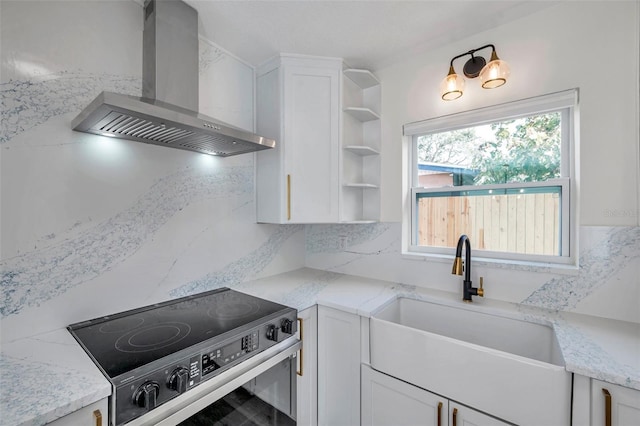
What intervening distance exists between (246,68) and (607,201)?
216 cm

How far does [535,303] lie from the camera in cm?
148

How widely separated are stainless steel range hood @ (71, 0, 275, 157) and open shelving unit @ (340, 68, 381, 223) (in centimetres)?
70

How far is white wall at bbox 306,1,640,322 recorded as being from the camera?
127 centimetres

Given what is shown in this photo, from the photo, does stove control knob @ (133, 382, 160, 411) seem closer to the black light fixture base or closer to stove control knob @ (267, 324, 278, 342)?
stove control knob @ (267, 324, 278, 342)

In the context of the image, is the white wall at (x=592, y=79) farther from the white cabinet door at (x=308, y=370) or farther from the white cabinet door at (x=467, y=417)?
the white cabinet door at (x=308, y=370)

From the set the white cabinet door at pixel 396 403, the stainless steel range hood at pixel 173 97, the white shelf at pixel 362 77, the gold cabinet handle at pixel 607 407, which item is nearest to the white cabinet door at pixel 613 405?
the gold cabinet handle at pixel 607 407

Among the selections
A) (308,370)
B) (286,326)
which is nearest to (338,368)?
(308,370)

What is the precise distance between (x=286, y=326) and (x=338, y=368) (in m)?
0.42

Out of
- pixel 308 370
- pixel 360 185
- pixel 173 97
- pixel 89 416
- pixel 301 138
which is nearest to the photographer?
pixel 89 416

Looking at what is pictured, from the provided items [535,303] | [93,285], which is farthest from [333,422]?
[93,285]

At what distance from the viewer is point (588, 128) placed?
1.35 m

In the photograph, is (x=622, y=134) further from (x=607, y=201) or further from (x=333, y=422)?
(x=333, y=422)

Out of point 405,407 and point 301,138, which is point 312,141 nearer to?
point 301,138

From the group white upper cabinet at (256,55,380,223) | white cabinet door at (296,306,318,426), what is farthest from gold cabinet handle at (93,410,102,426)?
white upper cabinet at (256,55,380,223)
